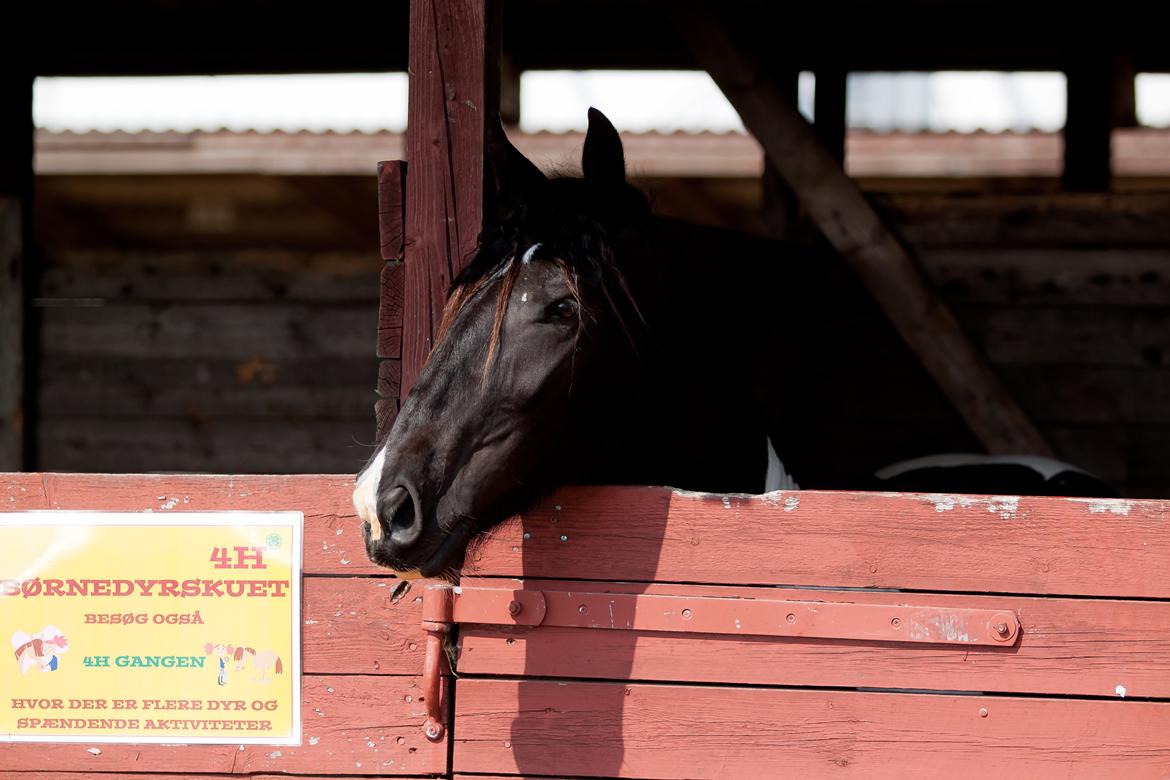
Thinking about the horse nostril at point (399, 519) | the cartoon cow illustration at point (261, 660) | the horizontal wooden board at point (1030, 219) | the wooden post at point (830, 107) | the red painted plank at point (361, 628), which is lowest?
the cartoon cow illustration at point (261, 660)

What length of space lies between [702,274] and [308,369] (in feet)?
8.30

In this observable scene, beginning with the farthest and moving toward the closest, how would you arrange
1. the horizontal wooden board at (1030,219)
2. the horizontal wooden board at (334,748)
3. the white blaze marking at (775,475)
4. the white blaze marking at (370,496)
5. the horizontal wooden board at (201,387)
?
the horizontal wooden board at (201,387), the horizontal wooden board at (1030,219), the white blaze marking at (775,475), the horizontal wooden board at (334,748), the white blaze marking at (370,496)

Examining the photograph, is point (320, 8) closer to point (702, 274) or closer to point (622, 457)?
point (702, 274)

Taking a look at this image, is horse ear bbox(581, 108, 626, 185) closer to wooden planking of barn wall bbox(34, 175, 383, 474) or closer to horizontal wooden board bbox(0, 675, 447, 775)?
horizontal wooden board bbox(0, 675, 447, 775)

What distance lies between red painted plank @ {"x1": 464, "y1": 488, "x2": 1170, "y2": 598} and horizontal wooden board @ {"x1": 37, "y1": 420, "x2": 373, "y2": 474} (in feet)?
9.25

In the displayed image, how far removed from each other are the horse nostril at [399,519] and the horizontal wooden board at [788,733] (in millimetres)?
381

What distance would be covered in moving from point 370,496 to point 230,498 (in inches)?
18.4

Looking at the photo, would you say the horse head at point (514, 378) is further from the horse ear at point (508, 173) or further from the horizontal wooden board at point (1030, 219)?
the horizontal wooden board at point (1030, 219)

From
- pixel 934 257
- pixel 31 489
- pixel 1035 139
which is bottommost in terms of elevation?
pixel 31 489

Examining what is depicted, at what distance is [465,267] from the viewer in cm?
204

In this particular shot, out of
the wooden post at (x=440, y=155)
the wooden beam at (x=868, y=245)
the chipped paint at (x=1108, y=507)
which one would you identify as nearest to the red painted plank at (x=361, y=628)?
the wooden post at (x=440, y=155)

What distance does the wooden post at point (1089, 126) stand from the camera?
14.5 feet

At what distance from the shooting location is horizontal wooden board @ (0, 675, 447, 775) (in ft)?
6.69

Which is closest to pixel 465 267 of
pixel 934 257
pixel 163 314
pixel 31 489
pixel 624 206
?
pixel 624 206
